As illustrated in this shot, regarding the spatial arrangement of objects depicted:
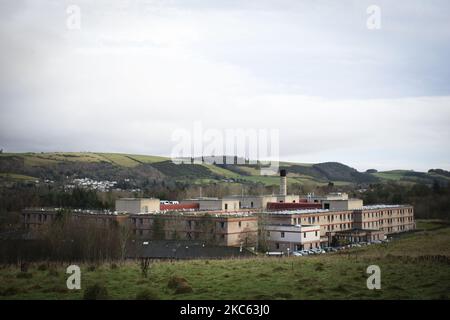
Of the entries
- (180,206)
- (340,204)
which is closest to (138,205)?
(180,206)

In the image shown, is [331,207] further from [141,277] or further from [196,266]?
[141,277]

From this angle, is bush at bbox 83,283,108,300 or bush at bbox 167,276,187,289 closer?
bush at bbox 83,283,108,300

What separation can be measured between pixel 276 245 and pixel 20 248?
30.0 m

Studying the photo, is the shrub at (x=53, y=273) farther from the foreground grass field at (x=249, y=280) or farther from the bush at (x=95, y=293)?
the bush at (x=95, y=293)

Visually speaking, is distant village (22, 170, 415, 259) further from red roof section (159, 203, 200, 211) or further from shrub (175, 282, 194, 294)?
shrub (175, 282, 194, 294)

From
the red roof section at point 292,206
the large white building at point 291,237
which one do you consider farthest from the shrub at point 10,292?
the red roof section at point 292,206

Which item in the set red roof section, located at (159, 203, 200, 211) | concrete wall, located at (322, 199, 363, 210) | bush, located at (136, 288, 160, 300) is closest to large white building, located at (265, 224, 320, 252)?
concrete wall, located at (322, 199, 363, 210)

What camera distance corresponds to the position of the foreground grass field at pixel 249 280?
22594 mm

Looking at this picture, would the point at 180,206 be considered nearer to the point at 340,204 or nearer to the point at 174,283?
the point at 340,204

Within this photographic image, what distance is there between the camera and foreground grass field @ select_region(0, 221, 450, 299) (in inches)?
890

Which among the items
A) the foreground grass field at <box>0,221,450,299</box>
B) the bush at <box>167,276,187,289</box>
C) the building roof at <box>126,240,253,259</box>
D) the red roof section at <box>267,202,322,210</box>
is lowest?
the building roof at <box>126,240,253,259</box>

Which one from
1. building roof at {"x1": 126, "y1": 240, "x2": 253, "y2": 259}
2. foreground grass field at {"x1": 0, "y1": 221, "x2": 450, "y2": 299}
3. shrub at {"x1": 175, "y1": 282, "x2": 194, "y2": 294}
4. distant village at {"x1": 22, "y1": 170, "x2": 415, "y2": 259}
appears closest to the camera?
foreground grass field at {"x1": 0, "y1": 221, "x2": 450, "y2": 299}

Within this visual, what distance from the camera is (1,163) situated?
161000mm
